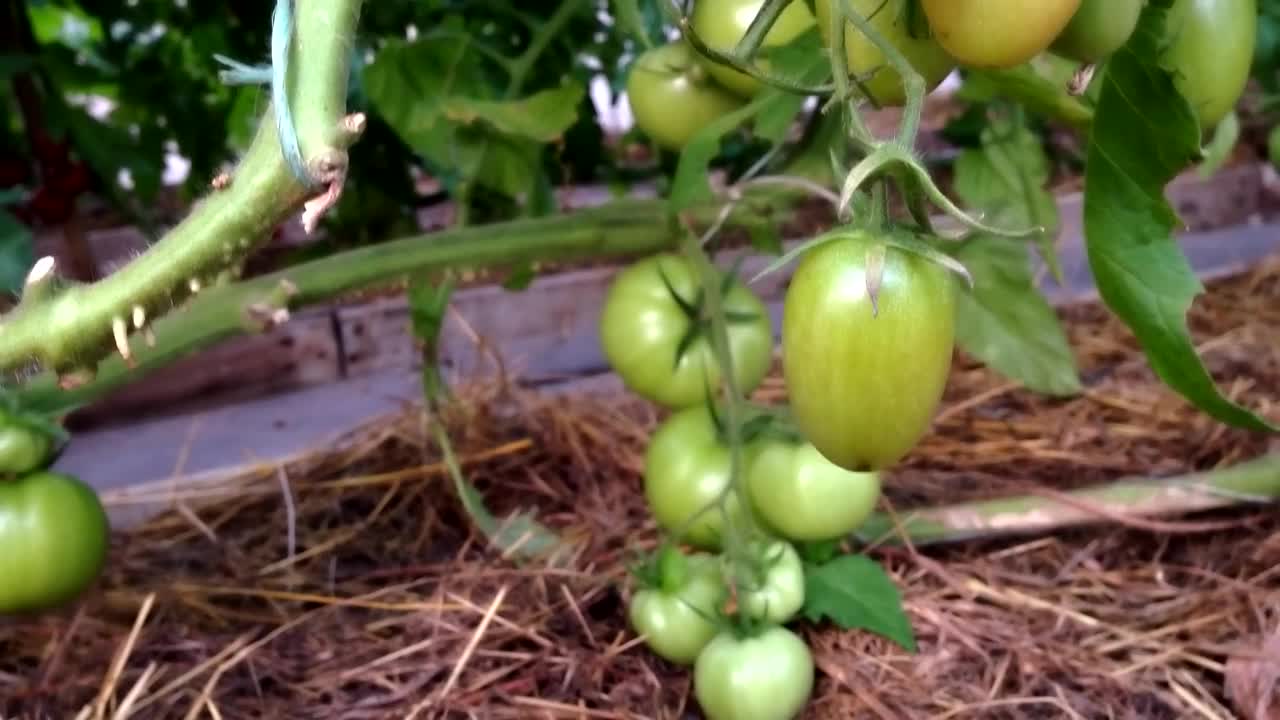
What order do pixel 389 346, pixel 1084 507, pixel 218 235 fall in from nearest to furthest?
1. pixel 218 235
2. pixel 1084 507
3. pixel 389 346

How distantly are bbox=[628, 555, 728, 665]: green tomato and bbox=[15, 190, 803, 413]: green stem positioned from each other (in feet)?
0.84

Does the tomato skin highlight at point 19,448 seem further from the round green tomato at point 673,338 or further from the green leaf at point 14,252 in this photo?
the round green tomato at point 673,338

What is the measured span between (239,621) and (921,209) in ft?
2.44

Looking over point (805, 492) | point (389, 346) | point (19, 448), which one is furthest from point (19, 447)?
point (389, 346)

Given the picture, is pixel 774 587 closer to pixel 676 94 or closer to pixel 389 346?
pixel 676 94

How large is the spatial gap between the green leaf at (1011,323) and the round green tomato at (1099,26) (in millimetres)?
534

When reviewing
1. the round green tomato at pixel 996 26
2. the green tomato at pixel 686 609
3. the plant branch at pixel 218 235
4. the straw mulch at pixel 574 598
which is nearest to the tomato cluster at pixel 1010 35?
the round green tomato at pixel 996 26

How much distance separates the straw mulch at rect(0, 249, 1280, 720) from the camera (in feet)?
2.73

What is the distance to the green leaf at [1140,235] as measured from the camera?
485mm

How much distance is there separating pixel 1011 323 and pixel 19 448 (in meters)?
0.72

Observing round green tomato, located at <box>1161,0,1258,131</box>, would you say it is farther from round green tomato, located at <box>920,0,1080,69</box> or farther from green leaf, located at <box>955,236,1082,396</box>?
green leaf, located at <box>955,236,1082,396</box>

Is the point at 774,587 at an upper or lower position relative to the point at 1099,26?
lower

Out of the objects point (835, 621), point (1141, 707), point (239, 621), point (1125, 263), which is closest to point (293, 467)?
point (239, 621)

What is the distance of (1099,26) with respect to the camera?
0.40 metres
